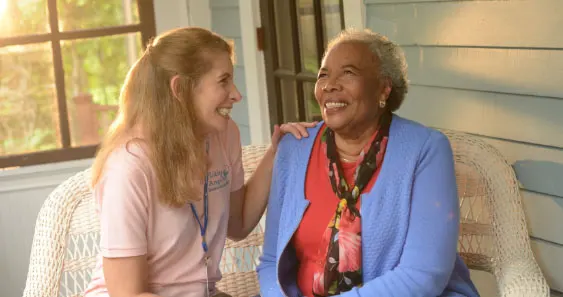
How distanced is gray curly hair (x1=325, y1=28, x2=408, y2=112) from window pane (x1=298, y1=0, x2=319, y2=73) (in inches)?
53.3

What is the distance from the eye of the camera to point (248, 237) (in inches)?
109

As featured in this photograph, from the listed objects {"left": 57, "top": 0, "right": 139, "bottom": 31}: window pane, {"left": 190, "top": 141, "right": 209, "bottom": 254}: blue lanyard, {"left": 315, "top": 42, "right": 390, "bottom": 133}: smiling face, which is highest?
{"left": 57, "top": 0, "right": 139, "bottom": 31}: window pane

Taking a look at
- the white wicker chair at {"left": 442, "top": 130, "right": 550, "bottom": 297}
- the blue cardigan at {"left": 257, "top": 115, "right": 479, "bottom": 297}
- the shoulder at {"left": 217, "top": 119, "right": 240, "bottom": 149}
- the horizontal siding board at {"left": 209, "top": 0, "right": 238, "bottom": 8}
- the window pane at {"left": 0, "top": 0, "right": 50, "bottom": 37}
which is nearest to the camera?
the blue cardigan at {"left": 257, "top": 115, "right": 479, "bottom": 297}

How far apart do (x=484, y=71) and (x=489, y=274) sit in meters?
0.62

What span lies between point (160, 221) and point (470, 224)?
3.03ft

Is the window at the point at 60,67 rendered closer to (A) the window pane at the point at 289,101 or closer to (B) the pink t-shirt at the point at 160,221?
(A) the window pane at the point at 289,101

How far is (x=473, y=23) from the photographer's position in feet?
8.21

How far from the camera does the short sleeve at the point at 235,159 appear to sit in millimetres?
2438

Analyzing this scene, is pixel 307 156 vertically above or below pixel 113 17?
below

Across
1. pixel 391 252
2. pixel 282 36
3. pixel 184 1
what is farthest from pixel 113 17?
pixel 391 252

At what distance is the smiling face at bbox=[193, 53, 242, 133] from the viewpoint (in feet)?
7.18

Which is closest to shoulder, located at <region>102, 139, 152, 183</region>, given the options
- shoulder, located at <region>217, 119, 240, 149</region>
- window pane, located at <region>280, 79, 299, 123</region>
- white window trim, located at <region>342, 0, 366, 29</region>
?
shoulder, located at <region>217, 119, 240, 149</region>

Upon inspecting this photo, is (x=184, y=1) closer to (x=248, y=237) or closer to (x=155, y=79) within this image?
(x=248, y=237)

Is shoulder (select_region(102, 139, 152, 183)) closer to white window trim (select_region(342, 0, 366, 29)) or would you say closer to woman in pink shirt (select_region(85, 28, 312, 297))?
woman in pink shirt (select_region(85, 28, 312, 297))
